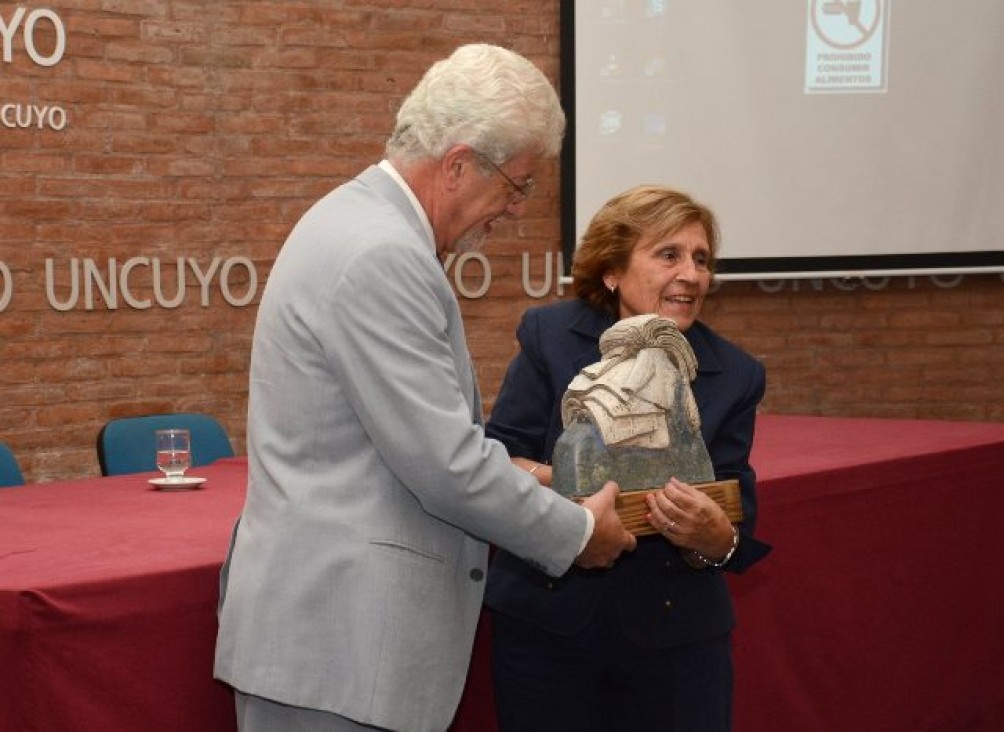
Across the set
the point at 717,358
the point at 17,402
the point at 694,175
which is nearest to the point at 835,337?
the point at 694,175

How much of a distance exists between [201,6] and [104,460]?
2037 mm

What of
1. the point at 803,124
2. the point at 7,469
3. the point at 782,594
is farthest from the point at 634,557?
the point at 803,124

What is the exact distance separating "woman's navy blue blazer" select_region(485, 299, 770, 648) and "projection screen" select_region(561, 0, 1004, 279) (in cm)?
391

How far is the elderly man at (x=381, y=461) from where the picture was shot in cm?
181

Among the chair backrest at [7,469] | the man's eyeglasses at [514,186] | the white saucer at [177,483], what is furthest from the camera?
the chair backrest at [7,469]

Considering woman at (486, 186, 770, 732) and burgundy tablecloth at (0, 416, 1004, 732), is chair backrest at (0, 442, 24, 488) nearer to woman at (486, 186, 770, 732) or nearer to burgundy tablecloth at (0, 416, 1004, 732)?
burgundy tablecloth at (0, 416, 1004, 732)

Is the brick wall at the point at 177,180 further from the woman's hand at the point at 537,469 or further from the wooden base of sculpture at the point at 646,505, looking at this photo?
the wooden base of sculpture at the point at 646,505

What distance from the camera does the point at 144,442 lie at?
14.5ft

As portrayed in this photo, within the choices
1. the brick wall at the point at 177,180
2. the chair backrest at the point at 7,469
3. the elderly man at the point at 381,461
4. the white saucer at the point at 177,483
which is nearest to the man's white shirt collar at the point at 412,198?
the elderly man at the point at 381,461

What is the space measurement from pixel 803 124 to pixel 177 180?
2686 millimetres

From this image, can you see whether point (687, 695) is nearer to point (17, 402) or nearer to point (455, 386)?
point (455, 386)

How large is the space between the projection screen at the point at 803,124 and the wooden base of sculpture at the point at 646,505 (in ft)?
13.3

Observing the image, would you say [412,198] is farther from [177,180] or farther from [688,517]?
[177,180]

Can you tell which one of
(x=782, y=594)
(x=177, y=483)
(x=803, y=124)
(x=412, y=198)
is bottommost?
(x=782, y=594)
